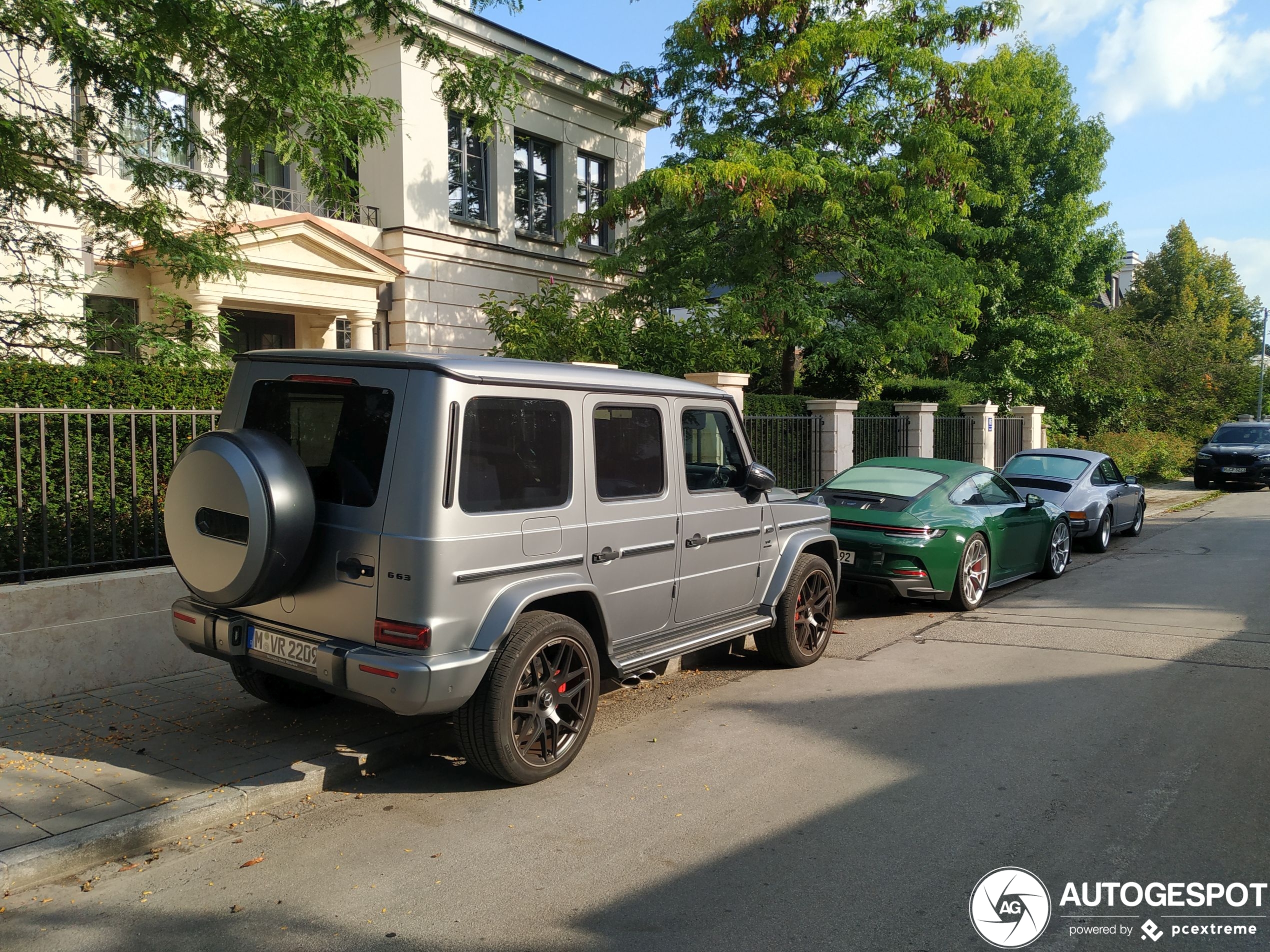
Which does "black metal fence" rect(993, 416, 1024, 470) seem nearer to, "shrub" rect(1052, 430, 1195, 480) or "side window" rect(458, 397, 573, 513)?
"shrub" rect(1052, 430, 1195, 480)

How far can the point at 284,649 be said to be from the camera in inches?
182

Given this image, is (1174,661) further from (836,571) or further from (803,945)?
(803,945)

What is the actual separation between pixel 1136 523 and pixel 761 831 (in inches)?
523

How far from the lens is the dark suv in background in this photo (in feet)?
79.6

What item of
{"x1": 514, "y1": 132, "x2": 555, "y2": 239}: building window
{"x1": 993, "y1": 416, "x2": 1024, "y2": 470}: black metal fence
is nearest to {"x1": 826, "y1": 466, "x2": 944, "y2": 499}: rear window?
{"x1": 993, "y1": 416, "x2": 1024, "y2": 470}: black metal fence

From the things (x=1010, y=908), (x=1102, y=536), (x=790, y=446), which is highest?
(x=790, y=446)

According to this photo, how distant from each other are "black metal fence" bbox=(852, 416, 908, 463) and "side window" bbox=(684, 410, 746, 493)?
8.90m

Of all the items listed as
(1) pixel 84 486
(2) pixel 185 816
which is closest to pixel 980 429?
(1) pixel 84 486

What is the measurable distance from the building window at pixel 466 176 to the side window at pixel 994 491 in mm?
12251

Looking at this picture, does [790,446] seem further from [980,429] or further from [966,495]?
[980,429]

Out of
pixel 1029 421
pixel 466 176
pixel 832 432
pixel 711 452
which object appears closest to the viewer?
pixel 711 452

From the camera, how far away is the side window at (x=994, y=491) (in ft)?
32.4

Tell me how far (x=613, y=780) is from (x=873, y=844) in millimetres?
1392

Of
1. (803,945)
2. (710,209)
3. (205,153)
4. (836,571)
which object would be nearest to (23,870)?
(803,945)
